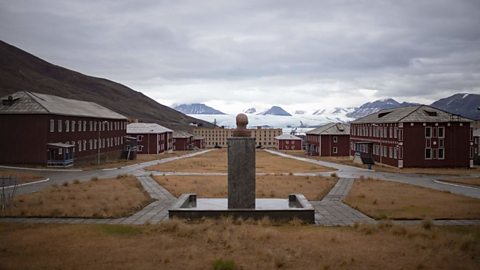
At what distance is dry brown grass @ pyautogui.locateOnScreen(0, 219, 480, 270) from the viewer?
11.9 m

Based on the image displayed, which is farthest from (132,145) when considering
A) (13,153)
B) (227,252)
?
(227,252)

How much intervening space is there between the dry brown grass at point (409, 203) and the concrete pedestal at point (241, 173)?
6026mm

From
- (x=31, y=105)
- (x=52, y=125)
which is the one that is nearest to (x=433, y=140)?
(x=52, y=125)

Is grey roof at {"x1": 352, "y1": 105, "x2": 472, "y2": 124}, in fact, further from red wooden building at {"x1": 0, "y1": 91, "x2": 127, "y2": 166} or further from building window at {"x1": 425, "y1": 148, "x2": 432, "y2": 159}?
red wooden building at {"x1": 0, "y1": 91, "x2": 127, "y2": 166}

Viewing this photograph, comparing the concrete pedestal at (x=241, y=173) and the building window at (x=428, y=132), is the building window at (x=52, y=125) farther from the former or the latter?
the building window at (x=428, y=132)

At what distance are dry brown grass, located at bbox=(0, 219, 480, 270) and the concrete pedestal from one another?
1851mm

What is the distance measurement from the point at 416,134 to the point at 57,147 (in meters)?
44.9

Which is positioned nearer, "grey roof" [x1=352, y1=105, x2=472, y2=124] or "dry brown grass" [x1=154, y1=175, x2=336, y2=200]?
"dry brown grass" [x1=154, y1=175, x2=336, y2=200]

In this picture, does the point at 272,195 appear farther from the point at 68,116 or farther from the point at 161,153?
the point at 161,153

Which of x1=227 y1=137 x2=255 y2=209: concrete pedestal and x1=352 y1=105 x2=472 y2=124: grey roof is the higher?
x1=352 y1=105 x2=472 y2=124: grey roof

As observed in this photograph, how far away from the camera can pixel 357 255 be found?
12.8 meters

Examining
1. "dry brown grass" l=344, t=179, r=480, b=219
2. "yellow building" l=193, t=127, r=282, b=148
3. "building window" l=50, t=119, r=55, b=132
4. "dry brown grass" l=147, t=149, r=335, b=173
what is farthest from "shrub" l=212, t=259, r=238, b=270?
"yellow building" l=193, t=127, r=282, b=148

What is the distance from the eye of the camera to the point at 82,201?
23609 millimetres

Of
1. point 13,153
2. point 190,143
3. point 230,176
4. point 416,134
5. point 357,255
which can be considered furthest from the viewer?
point 190,143
